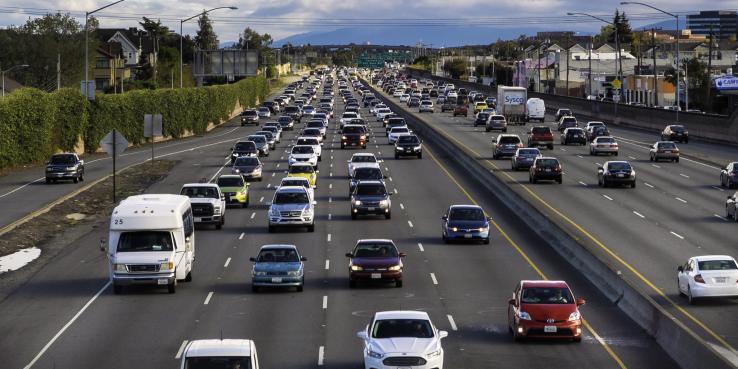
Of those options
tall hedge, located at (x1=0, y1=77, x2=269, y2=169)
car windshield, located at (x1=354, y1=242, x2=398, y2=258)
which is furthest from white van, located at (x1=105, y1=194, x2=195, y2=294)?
tall hedge, located at (x1=0, y1=77, x2=269, y2=169)

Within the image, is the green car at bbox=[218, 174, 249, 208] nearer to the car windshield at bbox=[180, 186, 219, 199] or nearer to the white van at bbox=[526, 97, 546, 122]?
the car windshield at bbox=[180, 186, 219, 199]

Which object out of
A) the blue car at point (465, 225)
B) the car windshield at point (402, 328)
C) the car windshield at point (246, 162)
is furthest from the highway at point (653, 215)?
the car windshield at point (246, 162)

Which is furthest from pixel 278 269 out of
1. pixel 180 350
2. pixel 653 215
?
pixel 653 215

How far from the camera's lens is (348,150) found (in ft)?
301

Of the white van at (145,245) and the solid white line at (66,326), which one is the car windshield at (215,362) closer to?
the solid white line at (66,326)

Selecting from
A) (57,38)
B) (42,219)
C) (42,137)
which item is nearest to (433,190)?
(42,219)

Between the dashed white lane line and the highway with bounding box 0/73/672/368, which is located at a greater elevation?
the dashed white lane line

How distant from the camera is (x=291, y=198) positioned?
48469mm

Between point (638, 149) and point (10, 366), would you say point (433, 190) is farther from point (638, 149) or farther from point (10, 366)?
point (10, 366)

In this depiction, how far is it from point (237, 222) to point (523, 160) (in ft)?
77.1

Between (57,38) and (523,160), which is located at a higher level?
(57,38)

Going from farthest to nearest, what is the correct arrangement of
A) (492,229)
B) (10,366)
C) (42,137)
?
(42,137) < (492,229) < (10,366)

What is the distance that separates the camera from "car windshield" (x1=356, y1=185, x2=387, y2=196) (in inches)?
2053

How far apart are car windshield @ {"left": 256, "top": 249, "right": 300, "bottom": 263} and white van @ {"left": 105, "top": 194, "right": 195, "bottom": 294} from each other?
2221 mm
